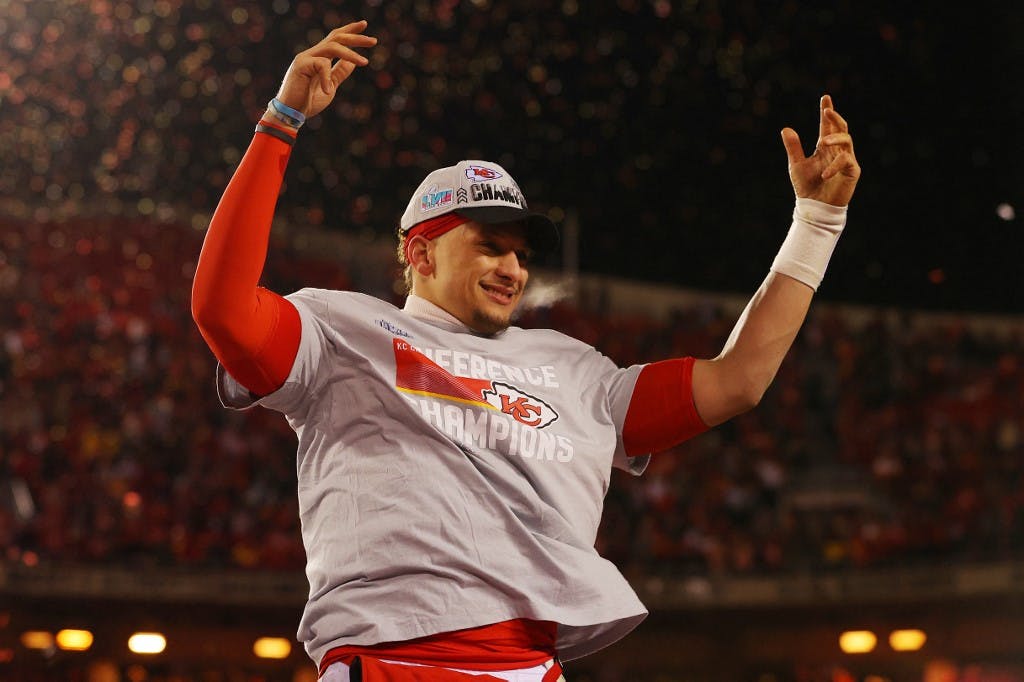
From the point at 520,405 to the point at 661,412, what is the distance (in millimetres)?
364

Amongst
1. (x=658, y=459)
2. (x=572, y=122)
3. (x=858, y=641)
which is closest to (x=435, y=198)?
(x=658, y=459)

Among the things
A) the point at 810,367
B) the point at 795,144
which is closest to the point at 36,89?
the point at 810,367

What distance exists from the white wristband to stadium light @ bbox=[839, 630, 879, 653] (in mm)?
10659

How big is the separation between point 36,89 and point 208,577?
31.5ft

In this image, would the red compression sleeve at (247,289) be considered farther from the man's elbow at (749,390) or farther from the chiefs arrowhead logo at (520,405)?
the man's elbow at (749,390)

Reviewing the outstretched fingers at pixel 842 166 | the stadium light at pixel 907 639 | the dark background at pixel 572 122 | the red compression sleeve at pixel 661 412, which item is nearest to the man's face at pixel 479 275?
the red compression sleeve at pixel 661 412

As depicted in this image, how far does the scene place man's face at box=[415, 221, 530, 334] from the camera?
261cm

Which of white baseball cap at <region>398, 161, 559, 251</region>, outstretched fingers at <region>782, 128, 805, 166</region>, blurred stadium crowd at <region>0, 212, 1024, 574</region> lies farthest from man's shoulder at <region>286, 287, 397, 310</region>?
blurred stadium crowd at <region>0, 212, 1024, 574</region>

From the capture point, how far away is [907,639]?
12.5 meters

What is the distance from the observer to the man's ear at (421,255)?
8.86 ft

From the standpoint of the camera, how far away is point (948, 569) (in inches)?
460

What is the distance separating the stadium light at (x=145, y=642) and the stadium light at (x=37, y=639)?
79 cm

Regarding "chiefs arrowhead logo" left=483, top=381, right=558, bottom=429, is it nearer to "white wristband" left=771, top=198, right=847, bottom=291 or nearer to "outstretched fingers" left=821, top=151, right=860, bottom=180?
"white wristband" left=771, top=198, right=847, bottom=291

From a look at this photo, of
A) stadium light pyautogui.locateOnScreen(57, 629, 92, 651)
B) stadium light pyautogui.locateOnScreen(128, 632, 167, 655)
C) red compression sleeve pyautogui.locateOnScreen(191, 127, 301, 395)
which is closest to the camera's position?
red compression sleeve pyautogui.locateOnScreen(191, 127, 301, 395)
